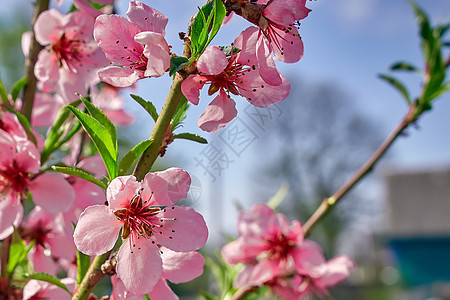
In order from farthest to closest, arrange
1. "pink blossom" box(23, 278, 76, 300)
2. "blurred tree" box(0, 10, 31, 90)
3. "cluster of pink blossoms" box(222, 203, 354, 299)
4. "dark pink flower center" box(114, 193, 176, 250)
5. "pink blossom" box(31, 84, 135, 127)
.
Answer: "blurred tree" box(0, 10, 31, 90), "cluster of pink blossoms" box(222, 203, 354, 299), "pink blossom" box(31, 84, 135, 127), "pink blossom" box(23, 278, 76, 300), "dark pink flower center" box(114, 193, 176, 250)

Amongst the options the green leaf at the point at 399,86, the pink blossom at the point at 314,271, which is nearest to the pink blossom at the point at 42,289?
the pink blossom at the point at 314,271

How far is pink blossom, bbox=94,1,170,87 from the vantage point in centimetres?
61

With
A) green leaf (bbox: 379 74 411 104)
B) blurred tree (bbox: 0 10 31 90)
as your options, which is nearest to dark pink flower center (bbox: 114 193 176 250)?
green leaf (bbox: 379 74 411 104)

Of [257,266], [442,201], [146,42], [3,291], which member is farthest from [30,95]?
[442,201]

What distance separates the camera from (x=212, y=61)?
54 cm

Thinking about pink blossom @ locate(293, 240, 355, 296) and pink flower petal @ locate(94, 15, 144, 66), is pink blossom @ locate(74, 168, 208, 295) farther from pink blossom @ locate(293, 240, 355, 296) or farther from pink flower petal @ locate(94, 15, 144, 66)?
pink blossom @ locate(293, 240, 355, 296)

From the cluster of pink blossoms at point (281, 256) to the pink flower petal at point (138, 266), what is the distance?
58cm

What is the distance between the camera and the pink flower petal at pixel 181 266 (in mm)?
668

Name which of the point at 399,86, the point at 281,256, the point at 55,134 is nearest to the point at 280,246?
the point at 281,256

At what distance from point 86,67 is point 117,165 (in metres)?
0.47

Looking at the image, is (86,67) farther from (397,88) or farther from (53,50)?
(397,88)

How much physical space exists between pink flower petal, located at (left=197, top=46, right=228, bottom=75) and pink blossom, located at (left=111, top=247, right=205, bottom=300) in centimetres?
27

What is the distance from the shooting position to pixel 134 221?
62cm

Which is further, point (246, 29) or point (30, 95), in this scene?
point (30, 95)
